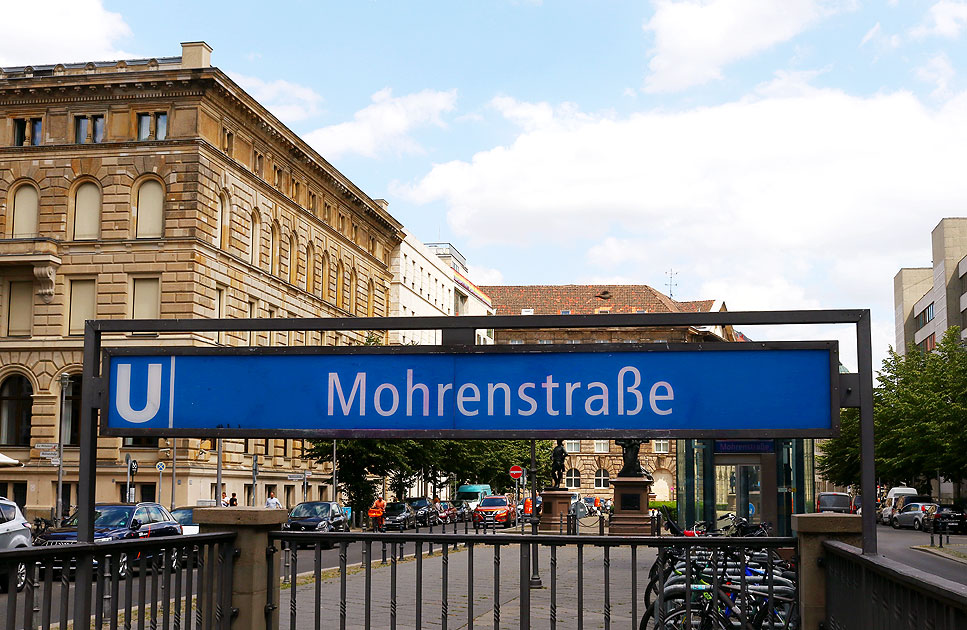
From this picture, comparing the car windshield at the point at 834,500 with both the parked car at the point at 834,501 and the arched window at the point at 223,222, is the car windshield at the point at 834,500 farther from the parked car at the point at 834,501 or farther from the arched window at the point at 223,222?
the arched window at the point at 223,222

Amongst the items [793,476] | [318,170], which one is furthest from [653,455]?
[793,476]

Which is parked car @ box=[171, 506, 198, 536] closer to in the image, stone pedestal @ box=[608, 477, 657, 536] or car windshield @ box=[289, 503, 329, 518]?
car windshield @ box=[289, 503, 329, 518]

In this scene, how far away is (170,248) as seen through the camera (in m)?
54.9

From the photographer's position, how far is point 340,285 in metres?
76.1

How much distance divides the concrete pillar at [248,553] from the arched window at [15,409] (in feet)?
174

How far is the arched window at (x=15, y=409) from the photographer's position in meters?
55.6

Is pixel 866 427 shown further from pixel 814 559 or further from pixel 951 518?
pixel 951 518

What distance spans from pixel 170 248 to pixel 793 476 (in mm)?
36671

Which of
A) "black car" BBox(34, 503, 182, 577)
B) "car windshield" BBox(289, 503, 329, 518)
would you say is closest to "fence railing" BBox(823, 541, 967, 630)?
"black car" BBox(34, 503, 182, 577)

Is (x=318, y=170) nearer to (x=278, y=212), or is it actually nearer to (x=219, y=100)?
(x=278, y=212)

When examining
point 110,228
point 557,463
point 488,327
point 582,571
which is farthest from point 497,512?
point 488,327

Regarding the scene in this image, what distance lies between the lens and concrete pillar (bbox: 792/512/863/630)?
18.9 ft

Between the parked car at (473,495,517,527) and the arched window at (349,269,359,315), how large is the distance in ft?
63.0

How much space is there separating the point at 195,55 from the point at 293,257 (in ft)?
47.7
